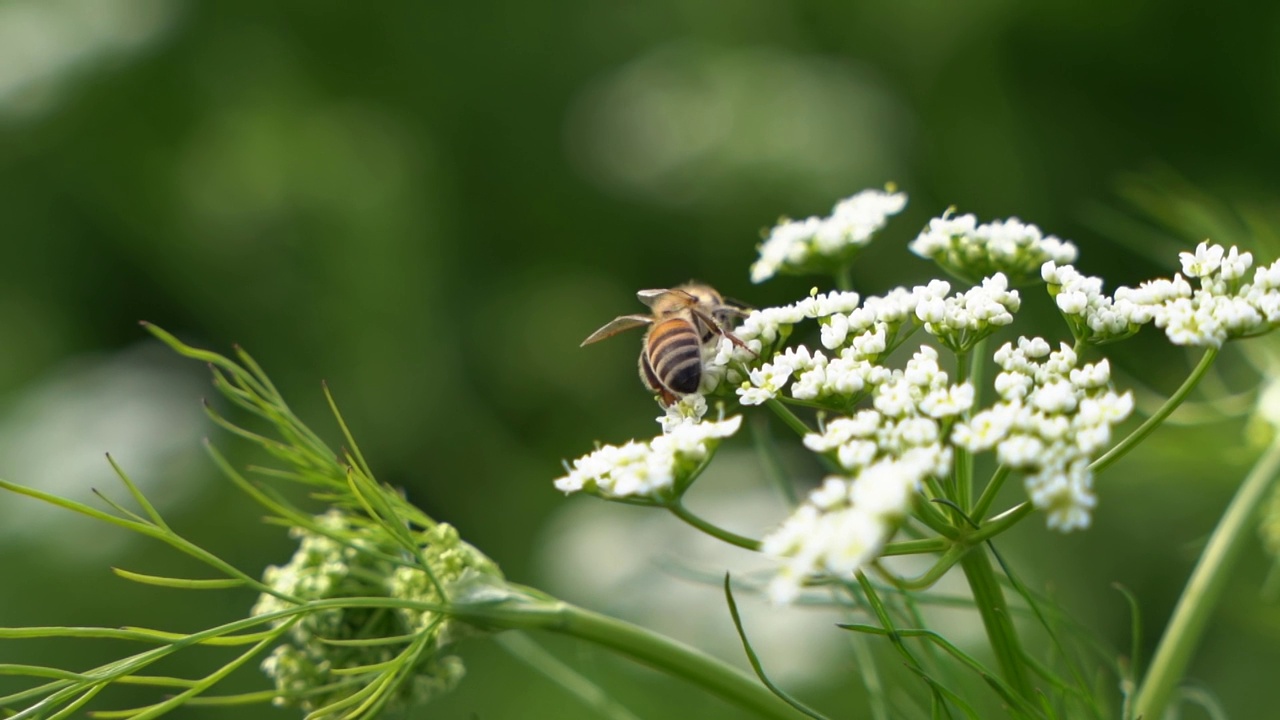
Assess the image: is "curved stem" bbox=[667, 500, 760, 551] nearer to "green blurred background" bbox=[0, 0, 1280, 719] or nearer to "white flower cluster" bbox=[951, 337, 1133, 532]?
"white flower cluster" bbox=[951, 337, 1133, 532]

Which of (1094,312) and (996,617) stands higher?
(1094,312)

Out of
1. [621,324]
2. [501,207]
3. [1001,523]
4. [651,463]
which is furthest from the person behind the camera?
[501,207]

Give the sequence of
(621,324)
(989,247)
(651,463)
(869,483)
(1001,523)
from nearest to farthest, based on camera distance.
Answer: (869,483) < (1001,523) < (651,463) < (989,247) < (621,324)

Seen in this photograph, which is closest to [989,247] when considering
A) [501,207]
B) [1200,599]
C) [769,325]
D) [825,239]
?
[825,239]

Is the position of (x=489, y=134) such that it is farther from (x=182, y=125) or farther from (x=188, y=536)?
(x=188, y=536)

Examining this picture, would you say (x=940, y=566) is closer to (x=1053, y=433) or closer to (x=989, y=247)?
(x=1053, y=433)

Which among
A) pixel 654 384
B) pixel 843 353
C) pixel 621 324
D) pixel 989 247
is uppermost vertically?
pixel 989 247

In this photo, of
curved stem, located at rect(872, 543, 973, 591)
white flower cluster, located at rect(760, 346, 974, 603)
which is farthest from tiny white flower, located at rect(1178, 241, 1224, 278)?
curved stem, located at rect(872, 543, 973, 591)
